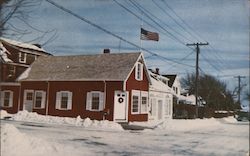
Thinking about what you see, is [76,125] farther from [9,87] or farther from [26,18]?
[26,18]

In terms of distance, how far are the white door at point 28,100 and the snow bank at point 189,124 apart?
83 cm

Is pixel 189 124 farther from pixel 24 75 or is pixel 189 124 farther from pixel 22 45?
pixel 22 45

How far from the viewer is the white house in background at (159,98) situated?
2.29 metres

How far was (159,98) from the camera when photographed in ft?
7.63

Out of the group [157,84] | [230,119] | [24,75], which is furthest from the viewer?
[230,119]

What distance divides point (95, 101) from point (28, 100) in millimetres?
403

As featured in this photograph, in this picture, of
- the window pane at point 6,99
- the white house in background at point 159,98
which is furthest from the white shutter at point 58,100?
the white house in background at point 159,98

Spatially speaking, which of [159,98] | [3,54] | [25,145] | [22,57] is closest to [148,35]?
[159,98]

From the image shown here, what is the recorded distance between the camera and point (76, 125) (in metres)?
2.27

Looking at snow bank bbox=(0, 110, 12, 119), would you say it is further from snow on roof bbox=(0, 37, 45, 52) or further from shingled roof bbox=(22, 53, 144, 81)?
snow on roof bbox=(0, 37, 45, 52)

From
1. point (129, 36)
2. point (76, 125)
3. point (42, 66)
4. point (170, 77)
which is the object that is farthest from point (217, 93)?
point (42, 66)

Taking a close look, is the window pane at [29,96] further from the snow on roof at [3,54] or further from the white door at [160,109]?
the white door at [160,109]

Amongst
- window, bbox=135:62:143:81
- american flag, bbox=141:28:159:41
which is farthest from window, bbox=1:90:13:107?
american flag, bbox=141:28:159:41

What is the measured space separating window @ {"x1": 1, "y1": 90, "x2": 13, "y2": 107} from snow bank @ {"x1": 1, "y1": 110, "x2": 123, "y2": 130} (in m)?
0.08
